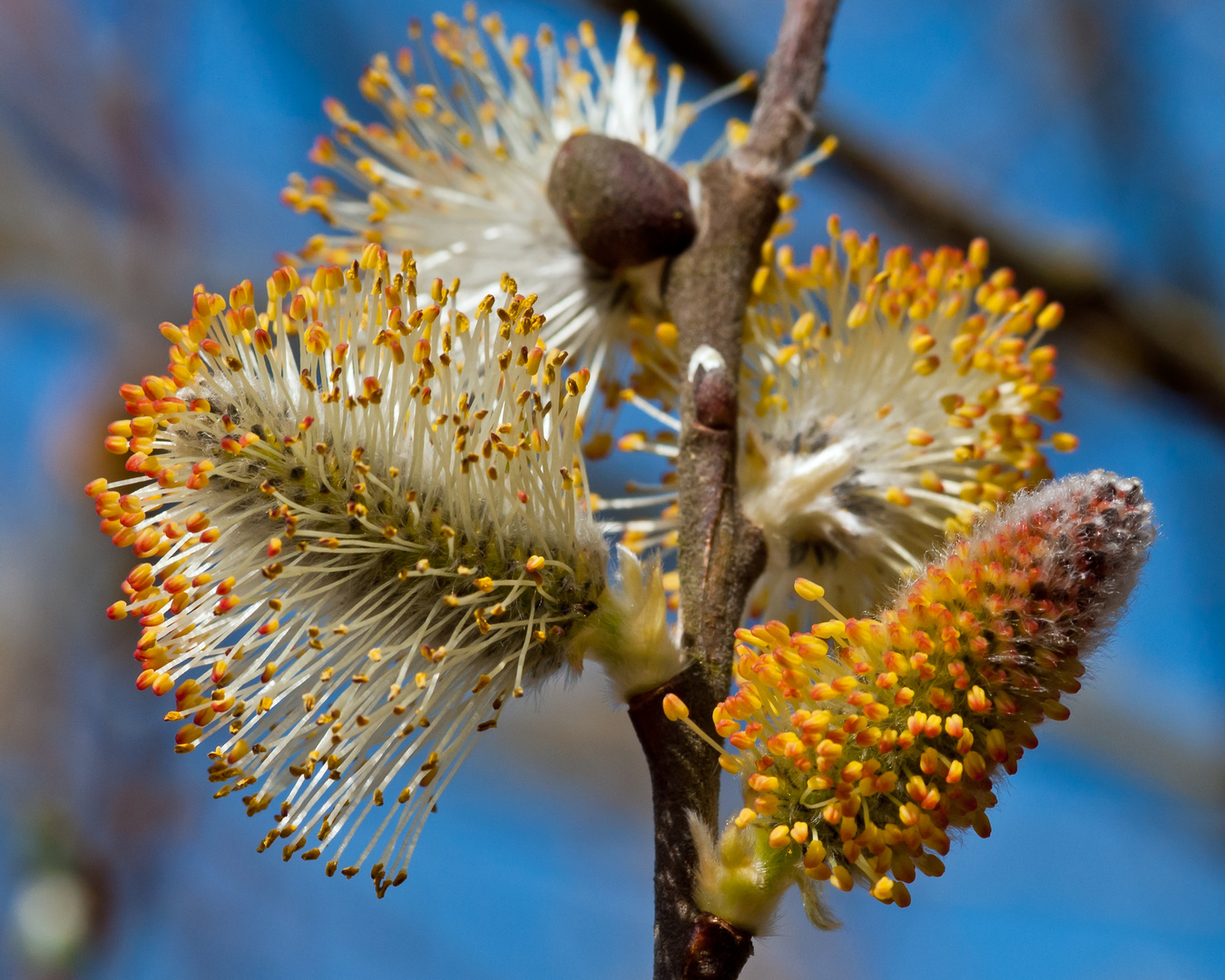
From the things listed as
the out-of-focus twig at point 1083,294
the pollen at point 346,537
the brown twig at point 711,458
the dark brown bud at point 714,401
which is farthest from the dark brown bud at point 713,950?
the out-of-focus twig at point 1083,294

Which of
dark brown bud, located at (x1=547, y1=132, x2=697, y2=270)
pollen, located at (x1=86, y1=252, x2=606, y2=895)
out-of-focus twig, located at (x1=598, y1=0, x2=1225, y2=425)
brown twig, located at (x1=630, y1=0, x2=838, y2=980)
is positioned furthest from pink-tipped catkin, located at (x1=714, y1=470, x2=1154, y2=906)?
out-of-focus twig, located at (x1=598, y1=0, x2=1225, y2=425)

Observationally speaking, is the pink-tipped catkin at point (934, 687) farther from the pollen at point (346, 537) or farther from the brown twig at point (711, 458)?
the pollen at point (346, 537)

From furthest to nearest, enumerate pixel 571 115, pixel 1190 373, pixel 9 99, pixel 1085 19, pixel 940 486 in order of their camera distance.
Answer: pixel 9 99 → pixel 1085 19 → pixel 1190 373 → pixel 571 115 → pixel 940 486

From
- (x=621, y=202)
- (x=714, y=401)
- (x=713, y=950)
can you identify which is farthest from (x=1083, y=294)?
(x=713, y=950)

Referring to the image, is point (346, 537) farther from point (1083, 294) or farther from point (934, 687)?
point (1083, 294)

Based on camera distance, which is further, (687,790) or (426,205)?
(426,205)

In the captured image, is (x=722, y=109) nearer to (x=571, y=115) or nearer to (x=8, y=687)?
(x=571, y=115)

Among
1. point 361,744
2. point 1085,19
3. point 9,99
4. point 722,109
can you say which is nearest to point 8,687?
point 9,99
